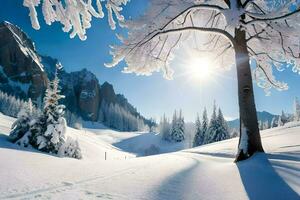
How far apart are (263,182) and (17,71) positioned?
208536mm

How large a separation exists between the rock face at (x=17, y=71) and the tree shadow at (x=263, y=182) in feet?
615

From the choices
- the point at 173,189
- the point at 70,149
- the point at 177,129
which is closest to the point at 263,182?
the point at 173,189

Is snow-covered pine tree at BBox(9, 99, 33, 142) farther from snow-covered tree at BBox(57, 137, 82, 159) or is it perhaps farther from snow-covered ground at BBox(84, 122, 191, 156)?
snow-covered ground at BBox(84, 122, 191, 156)

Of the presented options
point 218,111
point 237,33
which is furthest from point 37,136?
point 218,111

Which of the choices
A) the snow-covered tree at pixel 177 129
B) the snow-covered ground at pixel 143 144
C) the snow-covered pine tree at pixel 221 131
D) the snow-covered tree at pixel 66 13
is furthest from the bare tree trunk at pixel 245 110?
the snow-covered tree at pixel 177 129

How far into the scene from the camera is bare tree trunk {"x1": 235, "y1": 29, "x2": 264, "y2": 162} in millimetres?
7641

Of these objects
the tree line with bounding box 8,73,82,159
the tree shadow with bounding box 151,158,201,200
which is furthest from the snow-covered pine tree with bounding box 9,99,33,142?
the tree shadow with bounding box 151,158,201,200

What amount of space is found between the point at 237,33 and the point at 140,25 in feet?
9.42

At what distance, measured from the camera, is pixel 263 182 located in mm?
4875

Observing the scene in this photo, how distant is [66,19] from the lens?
3449mm

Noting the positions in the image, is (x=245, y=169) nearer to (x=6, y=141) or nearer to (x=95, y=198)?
(x=95, y=198)

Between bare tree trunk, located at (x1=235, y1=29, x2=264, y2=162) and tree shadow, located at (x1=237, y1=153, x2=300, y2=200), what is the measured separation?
0.92 metres

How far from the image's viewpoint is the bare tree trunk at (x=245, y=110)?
25.1 ft

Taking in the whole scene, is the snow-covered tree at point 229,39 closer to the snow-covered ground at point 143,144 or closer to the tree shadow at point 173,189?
the tree shadow at point 173,189
